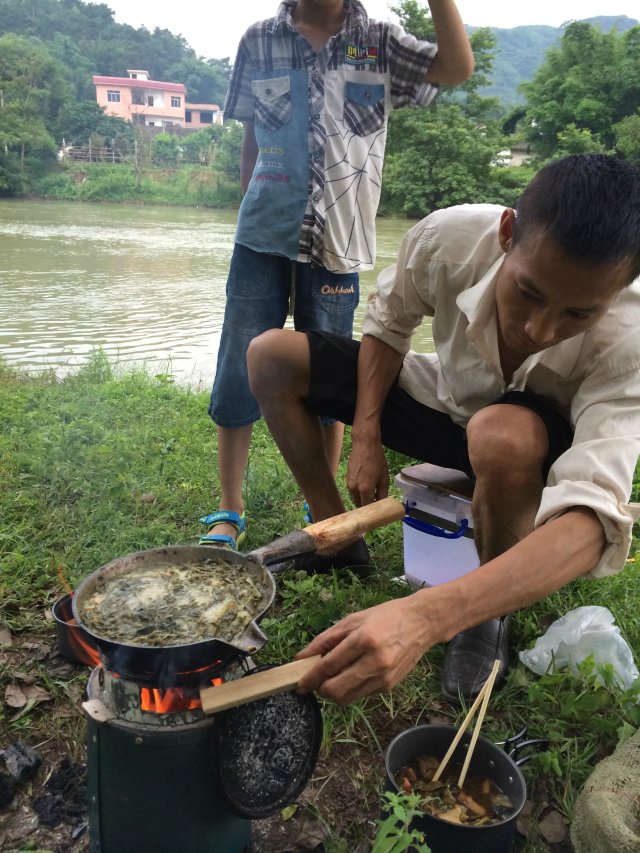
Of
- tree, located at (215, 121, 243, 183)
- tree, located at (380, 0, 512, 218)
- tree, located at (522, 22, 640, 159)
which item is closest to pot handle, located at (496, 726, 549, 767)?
tree, located at (380, 0, 512, 218)

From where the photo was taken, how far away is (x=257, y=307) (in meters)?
2.65

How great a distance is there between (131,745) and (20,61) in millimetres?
53049

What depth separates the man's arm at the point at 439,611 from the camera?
1241mm

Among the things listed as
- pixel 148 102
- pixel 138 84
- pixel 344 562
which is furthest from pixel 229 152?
pixel 344 562

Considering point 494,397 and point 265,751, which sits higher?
point 494,397

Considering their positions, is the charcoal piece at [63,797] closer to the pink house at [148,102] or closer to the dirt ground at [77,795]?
the dirt ground at [77,795]

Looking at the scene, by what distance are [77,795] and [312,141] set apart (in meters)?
2.32

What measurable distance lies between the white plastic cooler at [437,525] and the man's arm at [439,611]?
2.43 ft

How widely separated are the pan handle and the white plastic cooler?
1.53ft

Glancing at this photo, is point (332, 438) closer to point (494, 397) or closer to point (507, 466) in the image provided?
point (494, 397)

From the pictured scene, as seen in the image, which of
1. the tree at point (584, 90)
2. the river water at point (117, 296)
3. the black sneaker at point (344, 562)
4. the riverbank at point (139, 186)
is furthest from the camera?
the tree at point (584, 90)

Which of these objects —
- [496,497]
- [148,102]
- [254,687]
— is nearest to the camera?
[254,687]

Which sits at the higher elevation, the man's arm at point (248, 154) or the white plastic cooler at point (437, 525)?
the man's arm at point (248, 154)

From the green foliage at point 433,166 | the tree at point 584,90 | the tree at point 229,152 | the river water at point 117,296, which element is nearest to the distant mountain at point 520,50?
the tree at point 584,90
